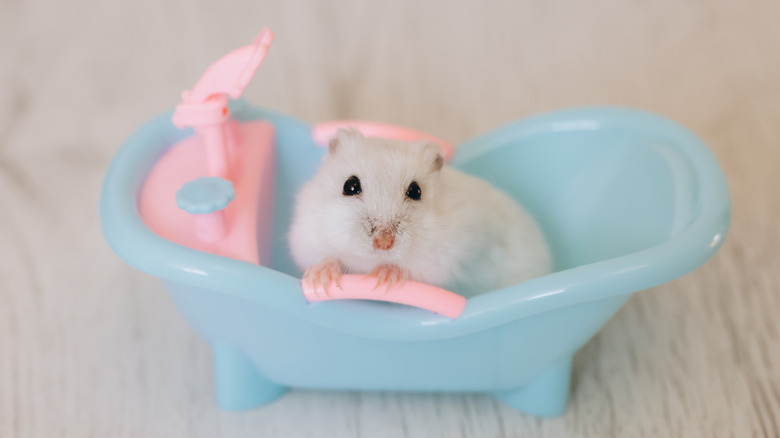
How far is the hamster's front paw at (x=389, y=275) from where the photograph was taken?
1462mm

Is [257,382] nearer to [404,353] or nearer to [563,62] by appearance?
[404,353]

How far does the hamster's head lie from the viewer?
1.45 m

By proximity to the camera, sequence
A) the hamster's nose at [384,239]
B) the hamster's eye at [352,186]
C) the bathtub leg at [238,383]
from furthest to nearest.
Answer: the bathtub leg at [238,383] → the hamster's eye at [352,186] → the hamster's nose at [384,239]

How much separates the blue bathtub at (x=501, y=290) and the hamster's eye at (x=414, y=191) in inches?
9.1

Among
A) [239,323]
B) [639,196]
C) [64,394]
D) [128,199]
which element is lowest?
[64,394]

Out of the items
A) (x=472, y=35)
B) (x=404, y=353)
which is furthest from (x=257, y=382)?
(x=472, y=35)

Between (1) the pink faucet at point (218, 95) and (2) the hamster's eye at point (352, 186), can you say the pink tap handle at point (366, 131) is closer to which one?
(1) the pink faucet at point (218, 95)

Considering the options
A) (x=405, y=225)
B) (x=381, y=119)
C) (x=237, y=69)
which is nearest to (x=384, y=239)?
(x=405, y=225)

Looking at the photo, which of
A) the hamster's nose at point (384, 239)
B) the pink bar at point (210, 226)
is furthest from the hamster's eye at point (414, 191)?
the pink bar at point (210, 226)

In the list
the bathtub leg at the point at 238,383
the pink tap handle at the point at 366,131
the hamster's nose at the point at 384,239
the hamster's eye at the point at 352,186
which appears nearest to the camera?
the hamster's nose at the point at 384,239

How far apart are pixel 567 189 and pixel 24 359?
1542 millimetres

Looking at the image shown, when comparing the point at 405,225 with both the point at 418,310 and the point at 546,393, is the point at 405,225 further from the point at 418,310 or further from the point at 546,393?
the point at 546,393

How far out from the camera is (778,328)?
209 centimetres

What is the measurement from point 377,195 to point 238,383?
63cm
